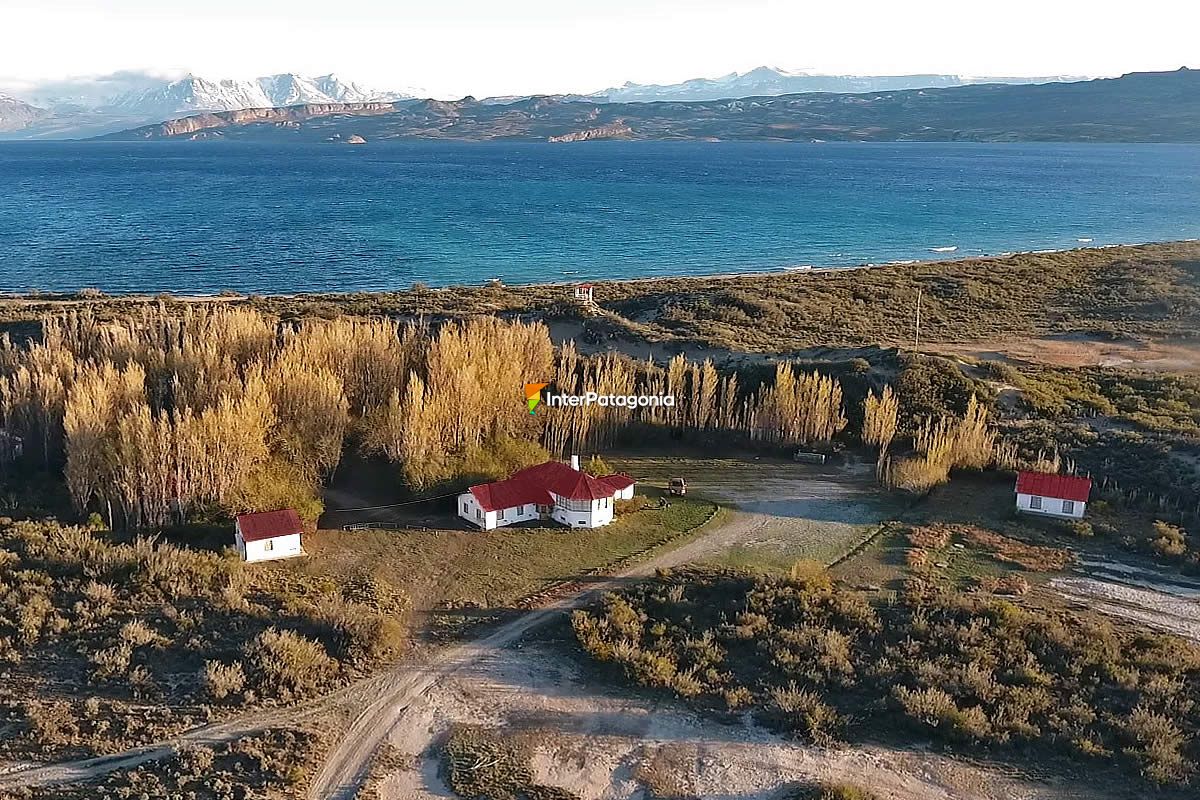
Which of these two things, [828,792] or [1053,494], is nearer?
[828,792]

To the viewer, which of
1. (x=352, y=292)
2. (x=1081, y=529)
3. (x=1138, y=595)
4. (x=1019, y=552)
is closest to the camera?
(x=1138, y=595)

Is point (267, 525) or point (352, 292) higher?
point (352, 292)

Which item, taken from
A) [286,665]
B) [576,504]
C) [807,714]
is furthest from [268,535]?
[807,714]

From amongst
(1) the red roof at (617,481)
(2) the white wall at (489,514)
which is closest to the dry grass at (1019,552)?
(1) the red roof at (617,481)

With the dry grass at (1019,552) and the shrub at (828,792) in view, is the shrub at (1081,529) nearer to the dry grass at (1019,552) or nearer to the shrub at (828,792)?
the dry grass at (1019,552)

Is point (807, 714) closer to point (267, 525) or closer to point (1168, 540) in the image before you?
point (1168, 540)

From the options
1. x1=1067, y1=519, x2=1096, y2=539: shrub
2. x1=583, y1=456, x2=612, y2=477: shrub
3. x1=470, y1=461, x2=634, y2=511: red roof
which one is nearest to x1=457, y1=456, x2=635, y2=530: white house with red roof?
x1=470, y1=461, x2=634, y2=511: red roof

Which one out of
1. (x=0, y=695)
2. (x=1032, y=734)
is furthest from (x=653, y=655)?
(x=0, y=695)

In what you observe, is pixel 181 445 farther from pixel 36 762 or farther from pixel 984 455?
pixel 984 455
